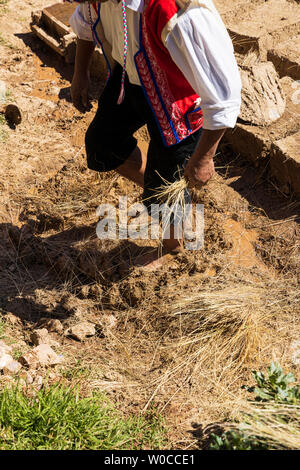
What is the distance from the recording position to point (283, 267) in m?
3.82

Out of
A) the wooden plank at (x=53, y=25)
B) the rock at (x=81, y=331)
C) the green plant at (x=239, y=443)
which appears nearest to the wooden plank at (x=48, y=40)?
the wooden plank at (x=53, y=25)

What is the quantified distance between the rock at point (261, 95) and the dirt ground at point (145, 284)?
0.36 m

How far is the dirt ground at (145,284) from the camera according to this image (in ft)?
9.85

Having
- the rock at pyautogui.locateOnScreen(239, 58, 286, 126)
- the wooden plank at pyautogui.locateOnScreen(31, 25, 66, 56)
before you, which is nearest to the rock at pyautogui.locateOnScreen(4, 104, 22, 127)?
the wooden plank at pyautogui.locateOnScreen(31, 25, 66, 56)

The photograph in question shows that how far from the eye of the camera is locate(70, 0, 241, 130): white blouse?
237cm

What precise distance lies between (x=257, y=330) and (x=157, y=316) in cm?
62

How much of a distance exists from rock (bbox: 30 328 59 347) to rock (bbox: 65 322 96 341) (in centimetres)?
13

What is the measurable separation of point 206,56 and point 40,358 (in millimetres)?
1712

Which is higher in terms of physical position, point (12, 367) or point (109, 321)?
point (12, 367)

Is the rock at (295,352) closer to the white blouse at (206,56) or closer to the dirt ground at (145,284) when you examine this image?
the dirt ground at (145,284)

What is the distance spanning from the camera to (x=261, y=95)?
14.8ft

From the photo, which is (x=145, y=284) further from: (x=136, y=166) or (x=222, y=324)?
(x=136, y=166)

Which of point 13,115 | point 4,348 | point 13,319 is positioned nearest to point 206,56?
point 4,348

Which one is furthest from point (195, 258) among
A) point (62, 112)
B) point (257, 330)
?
point (62, 112)
